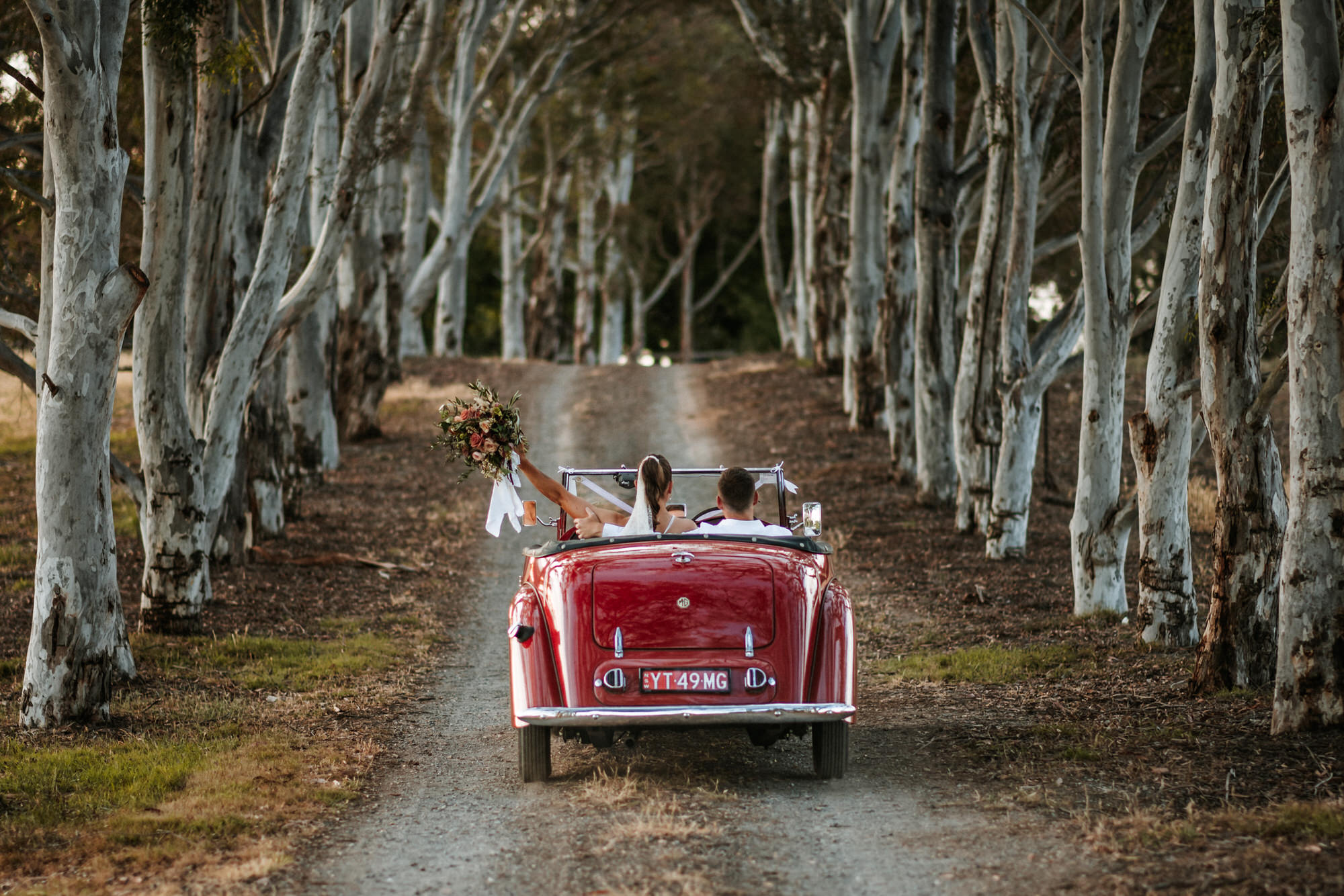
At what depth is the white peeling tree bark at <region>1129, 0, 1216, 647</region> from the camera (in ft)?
27.3

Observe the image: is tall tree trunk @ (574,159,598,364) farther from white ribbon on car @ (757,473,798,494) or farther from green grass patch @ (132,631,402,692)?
white ribbon on car @ (757,473,798,494)

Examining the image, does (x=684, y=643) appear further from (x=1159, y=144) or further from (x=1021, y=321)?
(x=1021, y=321)

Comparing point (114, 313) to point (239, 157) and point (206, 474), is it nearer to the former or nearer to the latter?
point (206, 474)

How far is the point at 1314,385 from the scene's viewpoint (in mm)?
5918

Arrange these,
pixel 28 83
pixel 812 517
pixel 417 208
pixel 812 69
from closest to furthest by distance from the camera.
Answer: pixel 812 517 < pixel 28 83 < pixel 812 69 < pixel 417 208

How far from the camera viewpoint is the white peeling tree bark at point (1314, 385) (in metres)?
5.86

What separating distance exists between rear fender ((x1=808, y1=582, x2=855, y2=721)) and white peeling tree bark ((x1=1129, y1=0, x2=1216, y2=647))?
3553 millimetres

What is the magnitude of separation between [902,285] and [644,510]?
12.9 meters

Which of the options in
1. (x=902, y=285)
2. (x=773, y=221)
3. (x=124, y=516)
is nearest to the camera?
(x=124, y=516)

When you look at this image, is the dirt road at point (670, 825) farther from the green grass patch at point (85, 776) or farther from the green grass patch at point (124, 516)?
the green grass patch at point (124, 516)

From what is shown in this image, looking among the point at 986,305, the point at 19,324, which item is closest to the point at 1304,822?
the point at 19,324

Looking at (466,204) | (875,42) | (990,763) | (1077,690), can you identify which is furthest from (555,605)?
(466,204)

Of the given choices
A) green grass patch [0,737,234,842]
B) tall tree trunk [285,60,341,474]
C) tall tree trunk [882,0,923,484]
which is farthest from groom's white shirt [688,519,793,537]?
tall tree trunk [882,0,923,484]

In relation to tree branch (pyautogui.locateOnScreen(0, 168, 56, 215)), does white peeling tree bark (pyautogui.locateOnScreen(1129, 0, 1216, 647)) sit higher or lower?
lower
